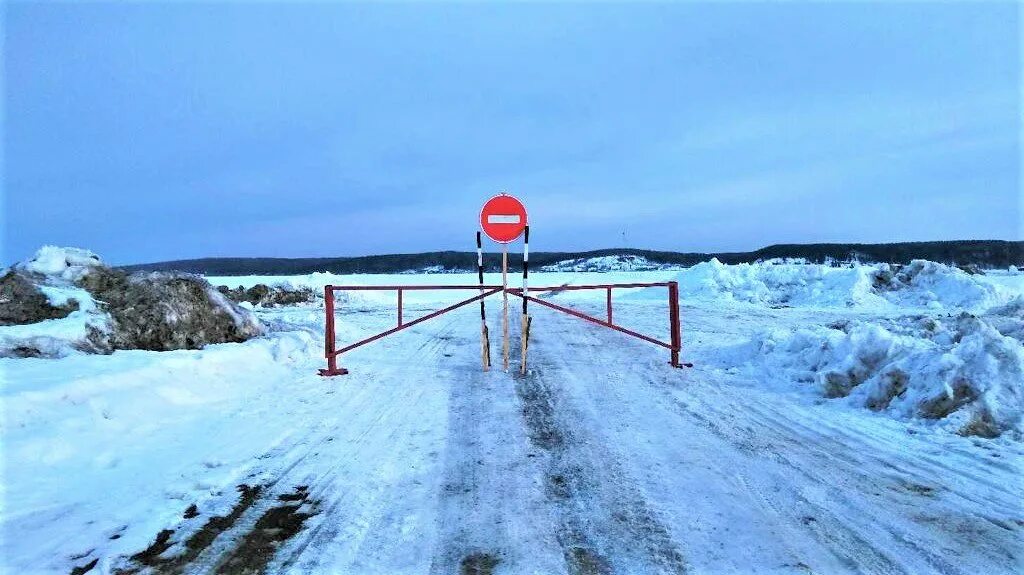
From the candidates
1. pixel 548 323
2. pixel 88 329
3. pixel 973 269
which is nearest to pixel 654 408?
pixel 88 329

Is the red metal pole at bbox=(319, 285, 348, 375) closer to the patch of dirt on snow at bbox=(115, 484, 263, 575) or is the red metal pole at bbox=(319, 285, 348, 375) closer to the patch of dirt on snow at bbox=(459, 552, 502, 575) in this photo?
the patch of dirt on snow at bbox=(115, 484, 263, 575)

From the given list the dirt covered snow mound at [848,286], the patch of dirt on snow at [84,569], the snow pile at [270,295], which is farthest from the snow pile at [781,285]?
the patch of dirt on snow at [84,569]

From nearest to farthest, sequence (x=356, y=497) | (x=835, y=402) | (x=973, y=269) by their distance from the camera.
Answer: (x=356, y=497)
(x=835, y=402)
(x=973, y=269)

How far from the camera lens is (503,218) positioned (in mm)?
9531

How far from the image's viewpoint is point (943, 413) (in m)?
5.95

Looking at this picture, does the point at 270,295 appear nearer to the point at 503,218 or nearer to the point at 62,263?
the point at 62,263

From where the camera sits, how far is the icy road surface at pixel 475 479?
11.4 ft

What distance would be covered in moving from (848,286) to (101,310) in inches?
1009

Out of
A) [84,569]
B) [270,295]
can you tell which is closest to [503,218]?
[84,569]

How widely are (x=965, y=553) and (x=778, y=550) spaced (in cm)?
106

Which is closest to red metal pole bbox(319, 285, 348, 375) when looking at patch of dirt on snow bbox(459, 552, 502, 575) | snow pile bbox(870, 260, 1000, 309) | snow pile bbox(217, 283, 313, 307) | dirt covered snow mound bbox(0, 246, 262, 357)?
dirt covered snow mound bbox(0, 246, 262, 357)

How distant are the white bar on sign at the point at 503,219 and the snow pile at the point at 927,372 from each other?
14.0 feet

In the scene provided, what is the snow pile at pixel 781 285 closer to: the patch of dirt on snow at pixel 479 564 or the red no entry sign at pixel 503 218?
the red no entry sign at pixel 503 218

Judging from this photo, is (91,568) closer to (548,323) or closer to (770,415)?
(770,415)
